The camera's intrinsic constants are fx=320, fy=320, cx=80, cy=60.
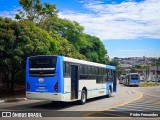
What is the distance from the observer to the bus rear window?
1738 cm

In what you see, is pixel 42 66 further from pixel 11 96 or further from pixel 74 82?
pixel 11 96

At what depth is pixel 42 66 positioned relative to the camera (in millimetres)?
17641

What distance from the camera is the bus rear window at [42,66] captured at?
57.0ft

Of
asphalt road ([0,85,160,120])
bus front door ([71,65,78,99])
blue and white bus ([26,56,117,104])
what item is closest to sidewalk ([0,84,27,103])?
asphalt road ([0,85,160,120])

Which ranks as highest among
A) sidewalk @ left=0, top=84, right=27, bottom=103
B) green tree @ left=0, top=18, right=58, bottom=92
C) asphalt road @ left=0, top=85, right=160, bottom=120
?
green tree @ left=0, top=18, right=58, bottom=92

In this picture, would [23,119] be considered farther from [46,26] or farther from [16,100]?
[46,26]

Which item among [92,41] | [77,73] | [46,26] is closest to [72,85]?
[77,73]

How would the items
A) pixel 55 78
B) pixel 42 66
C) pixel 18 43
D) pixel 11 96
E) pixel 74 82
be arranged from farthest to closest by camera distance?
pixel 11 96, pixel 18 43, pixel 74 82, pixel 42 66, pixel 55 78

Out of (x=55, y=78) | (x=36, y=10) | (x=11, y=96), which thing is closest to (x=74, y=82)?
(x=55, y=78)

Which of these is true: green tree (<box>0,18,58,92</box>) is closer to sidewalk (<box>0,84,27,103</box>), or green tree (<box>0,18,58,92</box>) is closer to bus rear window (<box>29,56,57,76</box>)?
sidewalk (<box>0,84,27,103</box>)

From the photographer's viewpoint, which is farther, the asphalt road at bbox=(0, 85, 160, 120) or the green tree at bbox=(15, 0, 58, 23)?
the green tree at bbox=(15, 0, 58, 23)

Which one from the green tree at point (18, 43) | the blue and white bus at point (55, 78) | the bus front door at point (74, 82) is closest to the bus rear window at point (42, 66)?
the blue and white bus at point (55, 78)

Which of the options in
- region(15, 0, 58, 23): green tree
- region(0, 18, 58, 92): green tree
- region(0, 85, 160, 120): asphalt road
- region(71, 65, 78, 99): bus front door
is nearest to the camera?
region(0, 85, 160, 120): asphalt road

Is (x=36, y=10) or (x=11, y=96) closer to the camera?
(x=11, y=96)
